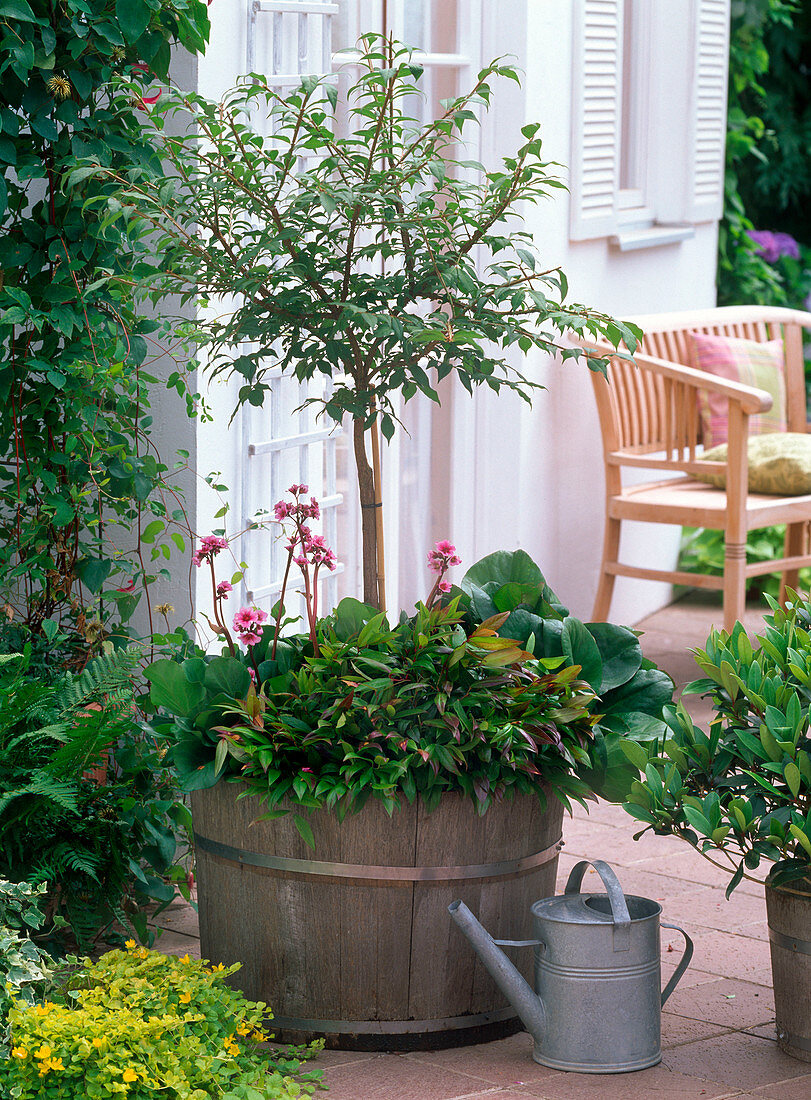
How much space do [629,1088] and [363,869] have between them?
22.1 inches

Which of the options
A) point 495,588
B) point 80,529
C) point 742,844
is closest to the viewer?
point 742,844

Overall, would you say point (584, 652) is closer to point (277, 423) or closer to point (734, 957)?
point (734, 957)

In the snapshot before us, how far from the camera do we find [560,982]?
249 cm

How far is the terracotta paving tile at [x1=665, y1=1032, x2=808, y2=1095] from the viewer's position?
2.53 m

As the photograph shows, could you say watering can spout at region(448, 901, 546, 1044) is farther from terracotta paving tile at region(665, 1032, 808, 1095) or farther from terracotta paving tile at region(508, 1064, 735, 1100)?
terracotta paving tile at region(665, 1032, 808, 1095)

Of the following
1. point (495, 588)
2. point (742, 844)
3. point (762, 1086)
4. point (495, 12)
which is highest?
point (495, 12)

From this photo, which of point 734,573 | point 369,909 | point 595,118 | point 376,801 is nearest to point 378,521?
point 376,801

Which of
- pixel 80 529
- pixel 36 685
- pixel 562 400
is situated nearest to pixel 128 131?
pixel 80 529

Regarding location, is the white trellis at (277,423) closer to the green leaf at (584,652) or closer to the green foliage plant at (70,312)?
the green foliage plant at (70,312)

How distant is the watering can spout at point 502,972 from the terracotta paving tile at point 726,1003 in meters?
0.41

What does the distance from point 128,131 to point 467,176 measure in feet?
6.18

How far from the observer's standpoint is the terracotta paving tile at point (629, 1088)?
245cm

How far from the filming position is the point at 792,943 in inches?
99.4

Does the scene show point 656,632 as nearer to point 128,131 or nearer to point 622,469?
point 622,469
